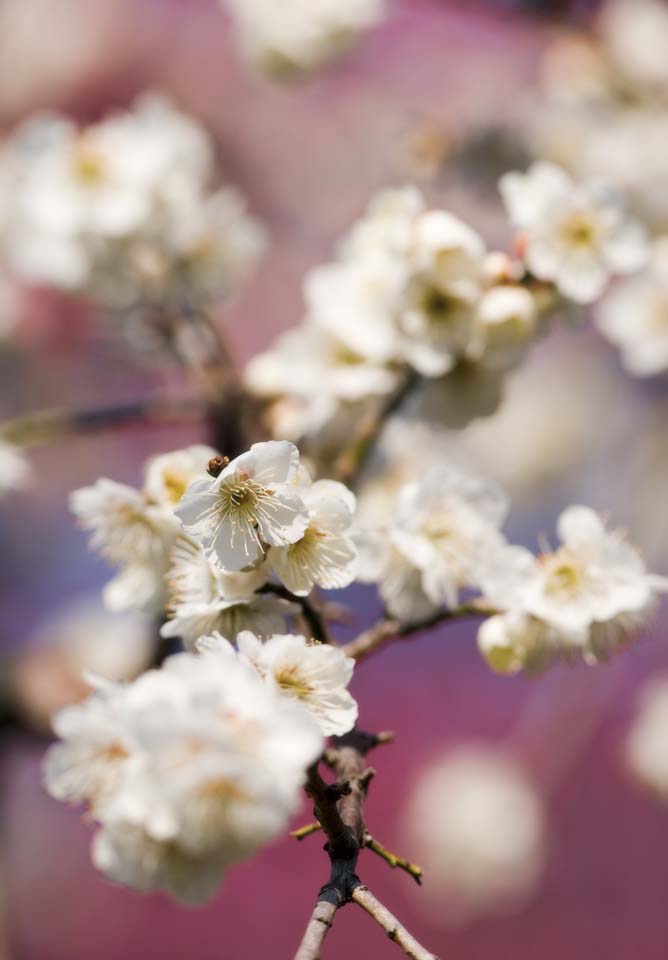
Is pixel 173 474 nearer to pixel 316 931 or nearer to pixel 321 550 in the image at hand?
pixel 321 550

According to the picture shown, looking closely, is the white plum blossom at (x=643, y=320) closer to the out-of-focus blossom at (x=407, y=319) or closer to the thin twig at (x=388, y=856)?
the out-of-focus blossom at (x=407, y=319)

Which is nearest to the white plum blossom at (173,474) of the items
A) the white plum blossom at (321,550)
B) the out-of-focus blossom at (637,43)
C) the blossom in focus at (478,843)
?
the white plum blossom at (321,550)

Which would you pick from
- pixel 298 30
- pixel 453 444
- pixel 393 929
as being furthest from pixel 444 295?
pixel 453 444

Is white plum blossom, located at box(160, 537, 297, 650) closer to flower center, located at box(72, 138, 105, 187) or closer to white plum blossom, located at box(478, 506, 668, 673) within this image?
white plum blossom, located at box(478, 506, 668, 673)

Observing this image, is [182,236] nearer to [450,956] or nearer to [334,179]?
[334,179]

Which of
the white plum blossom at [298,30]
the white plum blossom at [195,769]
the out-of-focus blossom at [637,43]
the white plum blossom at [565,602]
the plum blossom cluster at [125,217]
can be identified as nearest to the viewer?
the white plum blossom at [195,769]
